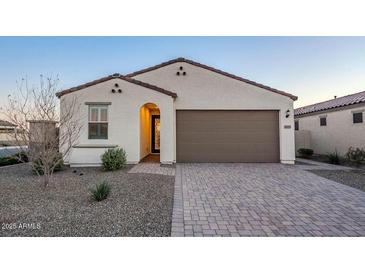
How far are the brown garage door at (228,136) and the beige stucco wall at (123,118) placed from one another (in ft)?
4.28

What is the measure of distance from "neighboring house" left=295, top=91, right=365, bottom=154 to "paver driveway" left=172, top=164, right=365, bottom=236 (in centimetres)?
726

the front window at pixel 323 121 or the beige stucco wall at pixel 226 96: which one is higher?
the beige stucco wall at pixel 226 96

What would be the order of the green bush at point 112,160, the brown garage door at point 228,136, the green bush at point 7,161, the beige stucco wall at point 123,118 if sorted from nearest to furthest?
1. the green bush at point 112,160
2. the beige stucco wall at point 123,118
3. the green bush at point 7,161
4. the brown garage door at point 228,136

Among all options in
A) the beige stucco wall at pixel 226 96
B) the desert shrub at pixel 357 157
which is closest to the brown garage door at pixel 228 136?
the beige stucco wall at pixel 226 96

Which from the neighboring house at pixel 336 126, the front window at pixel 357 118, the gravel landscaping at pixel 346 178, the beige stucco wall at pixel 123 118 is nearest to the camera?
the gravel landscaping at pixel 346 178

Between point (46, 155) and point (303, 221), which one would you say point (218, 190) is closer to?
point (303, 221)

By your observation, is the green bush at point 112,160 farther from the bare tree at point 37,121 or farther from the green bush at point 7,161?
the green bush at point 7,161

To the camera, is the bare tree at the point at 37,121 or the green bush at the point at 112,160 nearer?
the bare tree at the point at 37,121

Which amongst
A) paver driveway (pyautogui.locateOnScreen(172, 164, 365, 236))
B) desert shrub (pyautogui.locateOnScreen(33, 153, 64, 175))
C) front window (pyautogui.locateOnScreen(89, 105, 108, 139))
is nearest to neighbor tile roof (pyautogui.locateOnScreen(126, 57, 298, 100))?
front window (pyautogui.locateOnScreen(89, 105, 108, 139))

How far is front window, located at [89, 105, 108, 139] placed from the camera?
9.30 m

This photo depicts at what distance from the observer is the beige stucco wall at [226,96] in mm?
10375


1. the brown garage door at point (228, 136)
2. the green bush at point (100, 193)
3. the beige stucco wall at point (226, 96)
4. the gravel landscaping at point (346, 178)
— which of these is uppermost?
the beige stucco wall at point (226, 96)

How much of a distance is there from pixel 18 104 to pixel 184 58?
27.3 ft

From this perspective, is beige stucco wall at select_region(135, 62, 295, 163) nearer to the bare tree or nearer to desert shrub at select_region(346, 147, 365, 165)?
desert shrub at select_region(346, 147, 365, 165)
